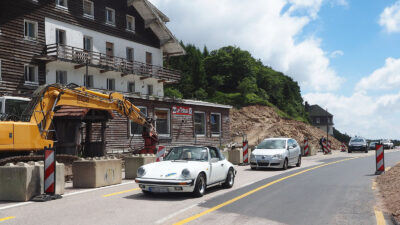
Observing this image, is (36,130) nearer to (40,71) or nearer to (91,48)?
(40,71)

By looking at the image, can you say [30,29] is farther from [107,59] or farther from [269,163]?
[269,163]

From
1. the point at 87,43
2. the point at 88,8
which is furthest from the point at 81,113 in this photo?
the point at 88,8

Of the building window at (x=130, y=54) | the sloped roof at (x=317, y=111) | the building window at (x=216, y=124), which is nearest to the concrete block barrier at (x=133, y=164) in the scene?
the building window at (x=216, y=124)

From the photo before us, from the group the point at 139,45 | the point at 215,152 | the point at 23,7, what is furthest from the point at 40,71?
the point at 215,152

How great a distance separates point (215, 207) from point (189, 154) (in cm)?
284

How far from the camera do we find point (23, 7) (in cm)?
2792

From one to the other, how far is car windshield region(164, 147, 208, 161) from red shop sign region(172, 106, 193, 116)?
21215mm

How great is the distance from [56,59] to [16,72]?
9.07ft

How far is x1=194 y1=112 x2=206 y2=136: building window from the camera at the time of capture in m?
36.6

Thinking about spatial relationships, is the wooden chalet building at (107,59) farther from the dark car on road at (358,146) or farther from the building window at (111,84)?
the dark car on road at (358,146)

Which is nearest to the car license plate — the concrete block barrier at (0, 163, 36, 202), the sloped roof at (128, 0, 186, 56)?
the concrete block barrier at (0, 163, 36, 202)

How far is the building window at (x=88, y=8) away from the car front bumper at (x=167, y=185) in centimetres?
2586

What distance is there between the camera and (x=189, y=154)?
39.2 ft

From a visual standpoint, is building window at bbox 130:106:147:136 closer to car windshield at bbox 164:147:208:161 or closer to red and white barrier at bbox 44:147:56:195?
car windshield at bbox 164:147:208:161
